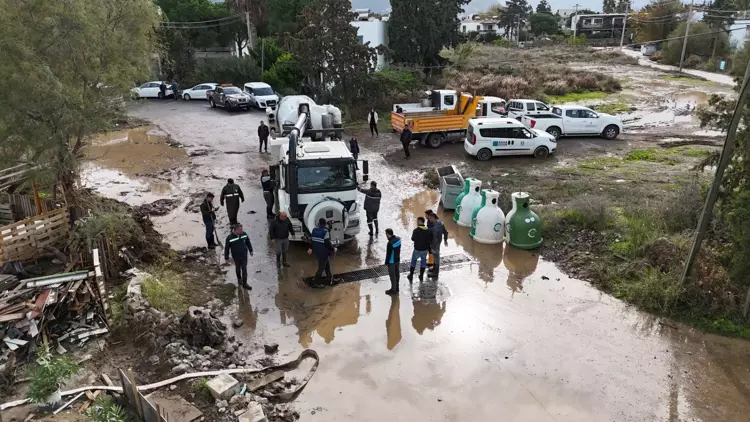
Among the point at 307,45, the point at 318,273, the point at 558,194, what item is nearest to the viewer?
the point at 318,273

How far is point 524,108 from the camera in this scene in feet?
74.2

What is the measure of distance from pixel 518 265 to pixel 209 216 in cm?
692

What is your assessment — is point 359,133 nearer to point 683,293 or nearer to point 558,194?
point 558,194

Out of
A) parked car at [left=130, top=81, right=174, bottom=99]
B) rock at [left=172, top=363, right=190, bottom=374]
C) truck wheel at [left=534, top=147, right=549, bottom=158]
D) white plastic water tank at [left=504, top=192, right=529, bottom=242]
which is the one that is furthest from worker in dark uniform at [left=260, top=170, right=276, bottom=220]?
parked car at [left=130, top=81, right=174, bottom=99]

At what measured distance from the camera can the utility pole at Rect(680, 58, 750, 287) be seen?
8242mm

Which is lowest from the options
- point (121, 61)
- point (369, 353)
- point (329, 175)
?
point (369, 353)

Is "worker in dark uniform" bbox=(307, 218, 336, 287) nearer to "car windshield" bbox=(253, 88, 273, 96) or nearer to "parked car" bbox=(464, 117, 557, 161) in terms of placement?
"parked car" bbox=(464, 117, 557, 161)

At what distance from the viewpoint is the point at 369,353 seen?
8.34 meters

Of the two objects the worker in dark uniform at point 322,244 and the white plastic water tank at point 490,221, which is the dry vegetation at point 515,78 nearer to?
the white plastic water tank at point 490,221

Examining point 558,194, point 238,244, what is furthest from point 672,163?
point 238,244

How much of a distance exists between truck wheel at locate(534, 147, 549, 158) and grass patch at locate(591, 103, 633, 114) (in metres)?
10.7

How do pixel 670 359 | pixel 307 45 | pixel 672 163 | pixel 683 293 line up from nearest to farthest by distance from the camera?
pixel 670 359, pixel 683 293, pixel 672 163, pixel 307 45

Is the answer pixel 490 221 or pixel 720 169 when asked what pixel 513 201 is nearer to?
pixel 490 221

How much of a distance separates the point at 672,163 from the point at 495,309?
12.3 meters
